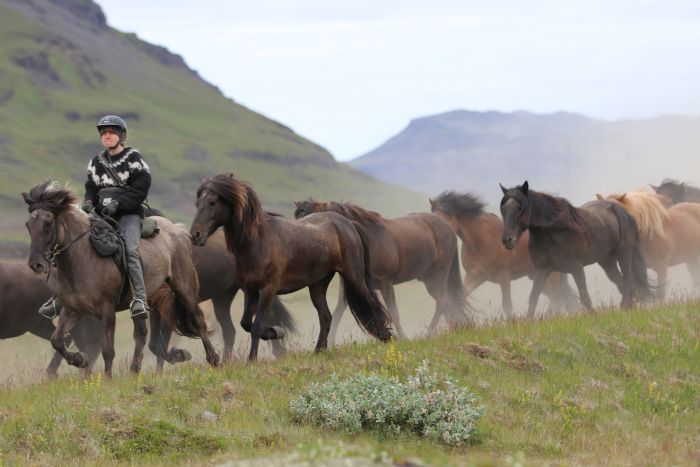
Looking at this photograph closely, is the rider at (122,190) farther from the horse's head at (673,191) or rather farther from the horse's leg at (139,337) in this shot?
the horse's head at (673,191)

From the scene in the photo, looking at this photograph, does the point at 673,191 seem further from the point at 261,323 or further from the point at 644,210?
the point at 261,323

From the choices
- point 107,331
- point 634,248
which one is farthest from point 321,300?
point 634,248

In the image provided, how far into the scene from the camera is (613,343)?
13.6m

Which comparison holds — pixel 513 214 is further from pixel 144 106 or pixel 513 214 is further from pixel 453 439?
pixel 144 106

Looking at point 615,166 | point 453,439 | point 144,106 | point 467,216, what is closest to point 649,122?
point 615,166

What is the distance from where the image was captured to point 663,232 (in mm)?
21594

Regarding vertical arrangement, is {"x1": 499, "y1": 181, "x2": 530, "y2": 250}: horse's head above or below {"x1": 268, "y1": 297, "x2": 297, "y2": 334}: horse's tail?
above

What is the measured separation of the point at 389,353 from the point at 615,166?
153513 mm

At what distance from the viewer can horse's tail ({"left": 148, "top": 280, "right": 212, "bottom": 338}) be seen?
46.8ft

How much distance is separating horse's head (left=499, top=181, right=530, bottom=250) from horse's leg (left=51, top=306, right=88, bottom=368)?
7.47m

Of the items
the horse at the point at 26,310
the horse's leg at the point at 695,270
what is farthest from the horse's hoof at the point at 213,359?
the horse's leg at the point at 695,270

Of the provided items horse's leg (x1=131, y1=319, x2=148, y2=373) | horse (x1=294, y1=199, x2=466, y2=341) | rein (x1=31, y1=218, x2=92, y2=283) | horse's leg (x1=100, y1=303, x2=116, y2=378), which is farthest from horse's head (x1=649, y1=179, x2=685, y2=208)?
rein (x1=31, y1=218, x2=92, y2=283)

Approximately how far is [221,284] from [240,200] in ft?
13.4

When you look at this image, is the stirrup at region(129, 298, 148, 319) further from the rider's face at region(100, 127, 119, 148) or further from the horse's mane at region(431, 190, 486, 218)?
the horse's mane at region(431, 190, 486, 218)
